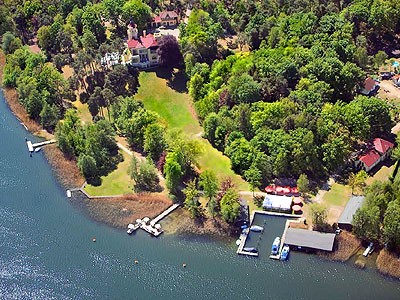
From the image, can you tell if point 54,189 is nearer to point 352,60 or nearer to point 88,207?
point 88,207

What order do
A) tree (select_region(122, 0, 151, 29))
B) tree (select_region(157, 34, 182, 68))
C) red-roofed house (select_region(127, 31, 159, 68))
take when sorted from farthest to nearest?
tree (select_region(122, 0, 151, 29)) < red-roofed house (select_region(127, 31, 159, 68)) < tree (select_region(157, 34, 182, 68))

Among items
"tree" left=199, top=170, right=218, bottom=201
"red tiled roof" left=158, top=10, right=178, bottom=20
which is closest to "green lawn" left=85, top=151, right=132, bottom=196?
"tree" left=199, top=170, right=218, bottom=201

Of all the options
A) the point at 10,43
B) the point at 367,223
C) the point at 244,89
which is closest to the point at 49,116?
the point at 10,43

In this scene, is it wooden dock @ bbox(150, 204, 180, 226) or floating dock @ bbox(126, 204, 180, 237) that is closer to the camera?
floating dock @ bbox(126, 204, 180, 237)

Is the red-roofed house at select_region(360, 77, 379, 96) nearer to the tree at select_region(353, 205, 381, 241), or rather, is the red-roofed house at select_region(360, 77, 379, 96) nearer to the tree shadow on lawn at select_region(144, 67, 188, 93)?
the tree shadow on lawn at select_region(144, 67, 188, 93)

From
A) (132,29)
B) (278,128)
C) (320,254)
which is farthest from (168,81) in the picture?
(320,254)

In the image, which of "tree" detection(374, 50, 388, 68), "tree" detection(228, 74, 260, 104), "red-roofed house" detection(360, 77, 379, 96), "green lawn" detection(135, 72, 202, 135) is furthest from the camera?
"tree" detection(374, 50, 388, 68)

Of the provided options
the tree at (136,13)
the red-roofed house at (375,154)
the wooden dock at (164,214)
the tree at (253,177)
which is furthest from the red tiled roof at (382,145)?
the tree at (136,13)
